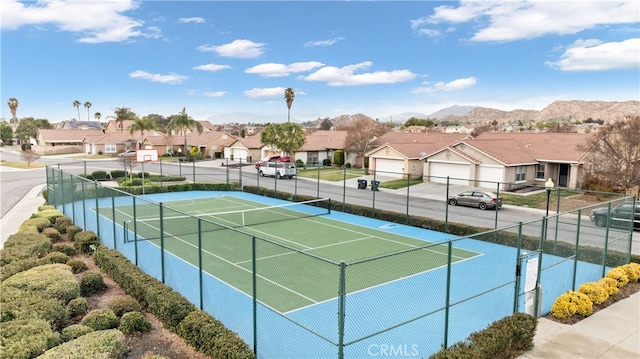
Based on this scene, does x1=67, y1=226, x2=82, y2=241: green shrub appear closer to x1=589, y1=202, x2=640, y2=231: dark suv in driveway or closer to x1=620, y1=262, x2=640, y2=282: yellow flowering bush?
x1=589, y1=202, x2=640, y2=231: dark suv in driveway

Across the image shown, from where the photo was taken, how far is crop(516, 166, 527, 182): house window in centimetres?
3981

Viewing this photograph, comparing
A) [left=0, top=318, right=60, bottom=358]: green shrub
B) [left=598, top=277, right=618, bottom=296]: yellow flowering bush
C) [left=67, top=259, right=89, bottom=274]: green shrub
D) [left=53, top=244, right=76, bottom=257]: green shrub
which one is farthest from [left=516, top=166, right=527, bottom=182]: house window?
[left=0, top=318, right=60, bottom=358]: green shrub

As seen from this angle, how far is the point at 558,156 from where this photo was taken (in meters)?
40.1

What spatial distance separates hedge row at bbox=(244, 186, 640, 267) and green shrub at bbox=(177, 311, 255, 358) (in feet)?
16.8

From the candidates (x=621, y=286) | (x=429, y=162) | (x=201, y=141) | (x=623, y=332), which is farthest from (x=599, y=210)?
(x=201, y=141)

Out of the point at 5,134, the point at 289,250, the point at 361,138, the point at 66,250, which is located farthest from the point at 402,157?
the point at 5,134

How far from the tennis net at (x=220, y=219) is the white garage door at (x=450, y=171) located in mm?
16600

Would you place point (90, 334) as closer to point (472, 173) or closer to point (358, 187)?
point (358, 187)

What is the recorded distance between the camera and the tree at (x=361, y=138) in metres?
58.4

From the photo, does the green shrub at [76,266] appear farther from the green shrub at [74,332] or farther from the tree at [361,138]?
the tree at [361,138]

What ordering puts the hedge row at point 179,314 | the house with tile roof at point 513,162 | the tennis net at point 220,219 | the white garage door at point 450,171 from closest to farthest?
the hedge row at point 179,314 → the tennis net at point 220,219 → the house with tile roof at point 513,162 → the white garage door at point 450,171

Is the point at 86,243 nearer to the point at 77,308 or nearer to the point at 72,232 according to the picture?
the point at 72,232

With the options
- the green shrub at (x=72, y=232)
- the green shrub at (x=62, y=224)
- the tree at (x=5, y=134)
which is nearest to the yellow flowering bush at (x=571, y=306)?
the green shrub at (x=72, y=232)

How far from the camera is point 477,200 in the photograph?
3012 cm
